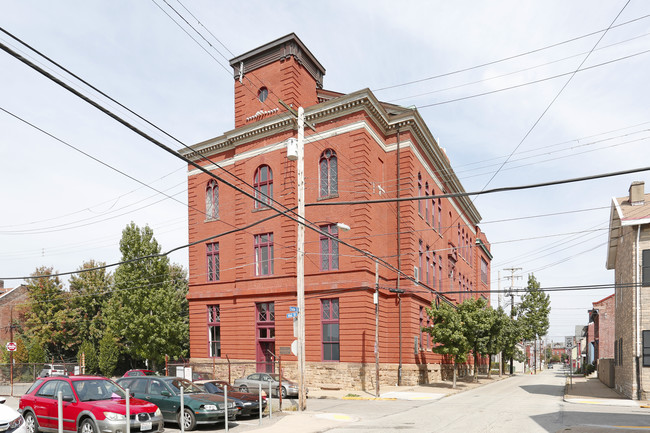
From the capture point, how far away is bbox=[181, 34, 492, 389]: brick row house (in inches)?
1282

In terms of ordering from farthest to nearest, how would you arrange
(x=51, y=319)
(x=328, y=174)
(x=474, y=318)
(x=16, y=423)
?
(x=51, y=319), (x=474, y=318), (x=328, y=174), (x=16, y=423)

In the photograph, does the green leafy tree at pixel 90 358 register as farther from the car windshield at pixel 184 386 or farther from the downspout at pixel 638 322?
the downspout at pixel 638 322

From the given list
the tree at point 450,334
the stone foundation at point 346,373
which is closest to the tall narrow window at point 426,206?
the tree at point 450,334

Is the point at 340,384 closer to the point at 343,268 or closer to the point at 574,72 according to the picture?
the point at 343,268

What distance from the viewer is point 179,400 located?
16094mm

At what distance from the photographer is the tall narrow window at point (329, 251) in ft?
110

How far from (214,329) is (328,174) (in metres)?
15.4

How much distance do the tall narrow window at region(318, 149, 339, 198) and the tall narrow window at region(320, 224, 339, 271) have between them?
2330mm

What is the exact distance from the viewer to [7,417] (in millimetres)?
11797

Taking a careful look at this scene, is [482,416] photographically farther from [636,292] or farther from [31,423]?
[31,423]

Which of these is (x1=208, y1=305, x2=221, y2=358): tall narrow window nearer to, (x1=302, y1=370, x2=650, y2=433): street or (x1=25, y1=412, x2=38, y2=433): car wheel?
(x1=302, y1=370, x2=650, y2=433): street

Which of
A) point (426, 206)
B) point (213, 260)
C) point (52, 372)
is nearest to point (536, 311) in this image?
point (426, 206)

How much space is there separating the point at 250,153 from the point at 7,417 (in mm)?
28308

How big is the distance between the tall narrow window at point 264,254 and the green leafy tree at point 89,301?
21670 millimetres
